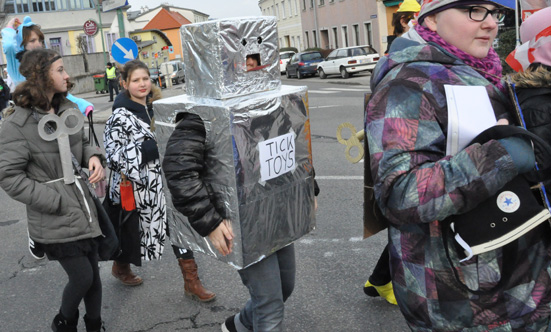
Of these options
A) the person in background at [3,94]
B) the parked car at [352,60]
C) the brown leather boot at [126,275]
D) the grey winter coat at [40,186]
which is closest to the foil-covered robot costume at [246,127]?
the grey winter coat at [40,186]

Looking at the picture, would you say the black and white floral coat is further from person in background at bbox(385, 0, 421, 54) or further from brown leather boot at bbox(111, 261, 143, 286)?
person in background at bbox(385, 0, 421, 54)

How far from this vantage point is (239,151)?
90.3 inches

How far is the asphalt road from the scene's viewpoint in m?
3.64

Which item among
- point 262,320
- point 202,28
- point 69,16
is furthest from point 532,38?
point 69,16

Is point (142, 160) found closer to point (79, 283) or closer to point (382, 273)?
point (79, 283)

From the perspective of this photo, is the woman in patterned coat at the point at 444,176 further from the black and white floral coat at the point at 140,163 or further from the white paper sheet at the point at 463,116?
the black and white floral coat at the point at 140,163

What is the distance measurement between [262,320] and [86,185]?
1.27 m

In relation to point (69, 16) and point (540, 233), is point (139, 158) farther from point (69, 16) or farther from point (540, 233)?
point (69, 16)

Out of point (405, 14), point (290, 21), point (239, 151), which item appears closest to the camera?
point (239, 151)

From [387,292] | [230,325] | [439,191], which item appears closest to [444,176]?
[439,191]

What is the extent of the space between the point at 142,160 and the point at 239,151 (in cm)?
150

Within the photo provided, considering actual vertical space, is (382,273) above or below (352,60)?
below

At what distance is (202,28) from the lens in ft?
7.66

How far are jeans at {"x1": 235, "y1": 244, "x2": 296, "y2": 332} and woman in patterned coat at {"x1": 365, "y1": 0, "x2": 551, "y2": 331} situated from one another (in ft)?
2.60
